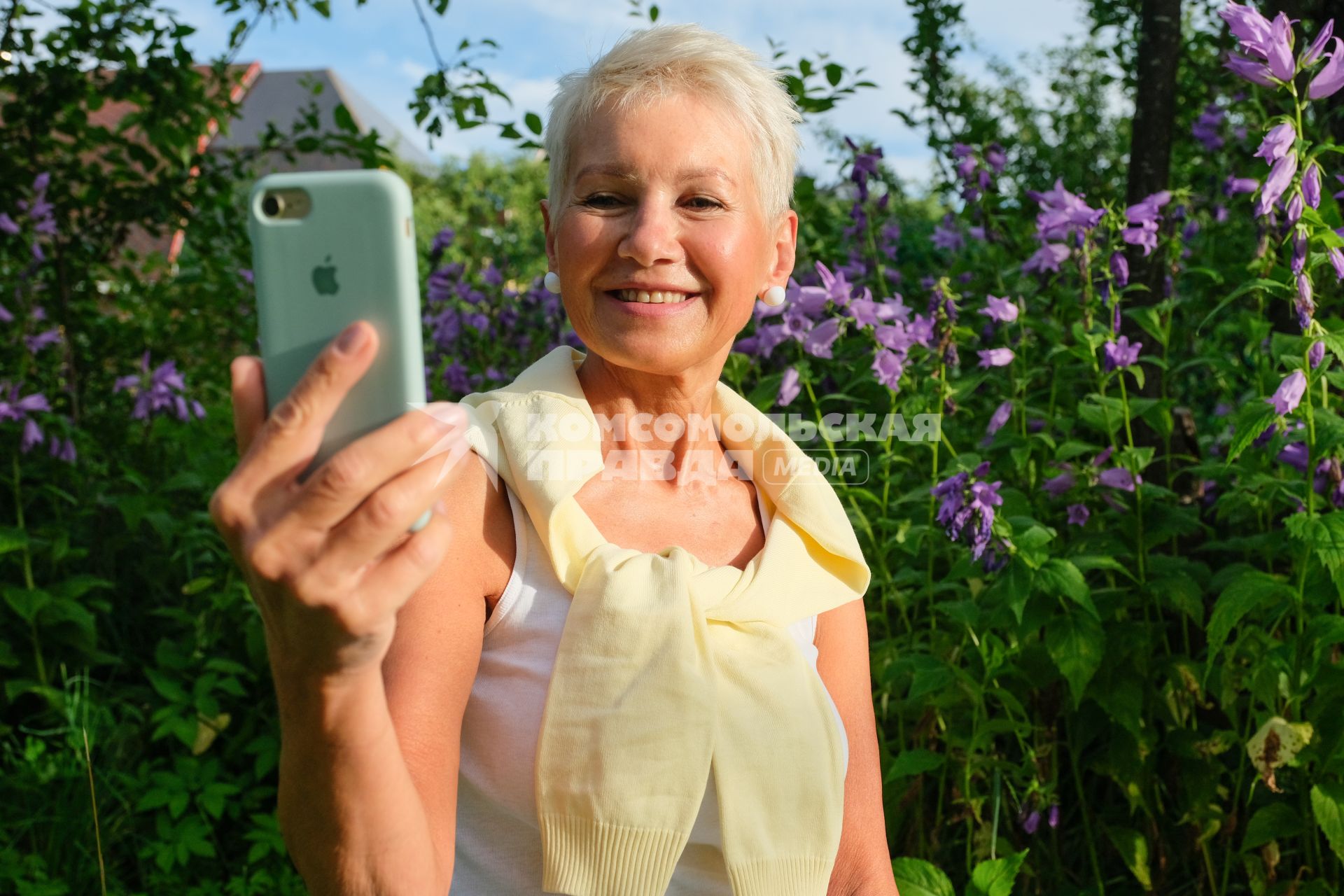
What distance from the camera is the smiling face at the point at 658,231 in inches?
61.7

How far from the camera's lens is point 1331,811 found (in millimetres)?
2188

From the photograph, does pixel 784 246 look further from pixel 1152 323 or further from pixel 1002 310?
pixel 1152 323

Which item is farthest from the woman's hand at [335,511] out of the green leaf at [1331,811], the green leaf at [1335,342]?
the green leaf at [1331,811]

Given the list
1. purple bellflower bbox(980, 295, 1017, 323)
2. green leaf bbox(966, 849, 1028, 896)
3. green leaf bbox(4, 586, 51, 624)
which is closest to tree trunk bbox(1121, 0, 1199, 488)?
purple bellflower bbox(980, 295, 1017, 323)

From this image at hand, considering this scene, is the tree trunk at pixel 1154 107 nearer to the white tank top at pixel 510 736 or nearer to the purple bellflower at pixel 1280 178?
the purple bellflower at pixel 1280 178

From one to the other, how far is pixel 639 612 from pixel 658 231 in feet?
1.67

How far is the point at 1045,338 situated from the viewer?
11.1 feet

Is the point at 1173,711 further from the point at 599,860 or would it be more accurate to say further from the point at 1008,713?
the point at 599,860

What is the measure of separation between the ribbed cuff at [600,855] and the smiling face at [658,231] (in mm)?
626

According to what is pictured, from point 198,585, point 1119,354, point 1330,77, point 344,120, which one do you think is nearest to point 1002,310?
point 1119,354

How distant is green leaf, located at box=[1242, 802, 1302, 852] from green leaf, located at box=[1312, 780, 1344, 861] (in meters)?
0.12

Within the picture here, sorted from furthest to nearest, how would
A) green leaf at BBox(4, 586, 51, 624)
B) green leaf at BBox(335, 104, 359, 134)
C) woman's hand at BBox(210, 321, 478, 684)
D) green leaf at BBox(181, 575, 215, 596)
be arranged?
green leaf at BBox(335, 104, 359, 134) < green leaf at BBox(181, 575, 215, 596) < green leaf at BBox(4, 586, 51, 624) < woman's hand at BBox(210, 321, 478, 684)

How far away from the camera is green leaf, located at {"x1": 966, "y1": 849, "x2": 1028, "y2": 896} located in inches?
86.5

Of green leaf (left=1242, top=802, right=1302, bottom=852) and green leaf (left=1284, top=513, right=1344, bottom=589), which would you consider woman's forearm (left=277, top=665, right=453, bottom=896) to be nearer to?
green leaf (left=1284, top=513, right=1344, bottom=589)
